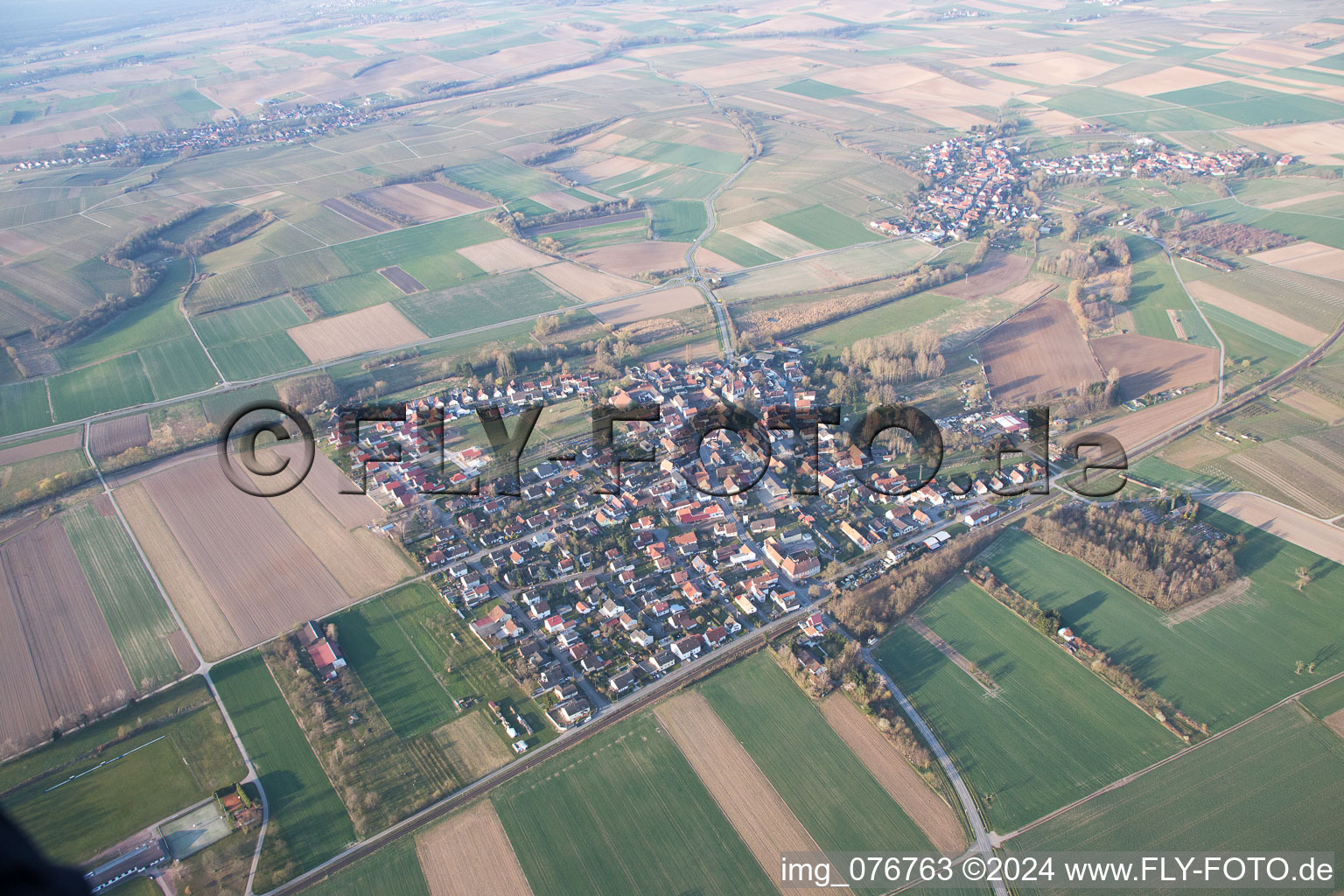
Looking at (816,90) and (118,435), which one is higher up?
(816,90)

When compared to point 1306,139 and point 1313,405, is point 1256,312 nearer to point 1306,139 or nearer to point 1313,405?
point 1313,405

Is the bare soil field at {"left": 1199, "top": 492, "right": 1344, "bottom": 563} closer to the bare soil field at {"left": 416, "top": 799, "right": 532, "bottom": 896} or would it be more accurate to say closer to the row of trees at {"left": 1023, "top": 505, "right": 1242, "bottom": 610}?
the row of trees at {"left": 1023, "top": 505, "right": 1242, "bottom": 610}

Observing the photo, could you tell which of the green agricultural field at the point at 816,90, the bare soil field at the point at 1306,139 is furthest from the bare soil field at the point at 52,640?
the green agricultural field at the point at 816,90

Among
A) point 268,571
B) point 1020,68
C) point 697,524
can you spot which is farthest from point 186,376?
point 1020,68

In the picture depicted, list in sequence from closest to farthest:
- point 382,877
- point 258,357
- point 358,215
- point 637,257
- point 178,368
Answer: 1. point 382,877
2. point 178,368
3. point 258,357
4. point 637,257
5. point 358,215

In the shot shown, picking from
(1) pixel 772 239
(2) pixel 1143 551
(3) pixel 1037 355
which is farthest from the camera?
(1) pixel 772 239

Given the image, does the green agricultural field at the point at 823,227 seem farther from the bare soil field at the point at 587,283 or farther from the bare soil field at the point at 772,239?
the bare soil field at the point at 587,283

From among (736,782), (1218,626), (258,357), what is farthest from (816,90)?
(736,782)
